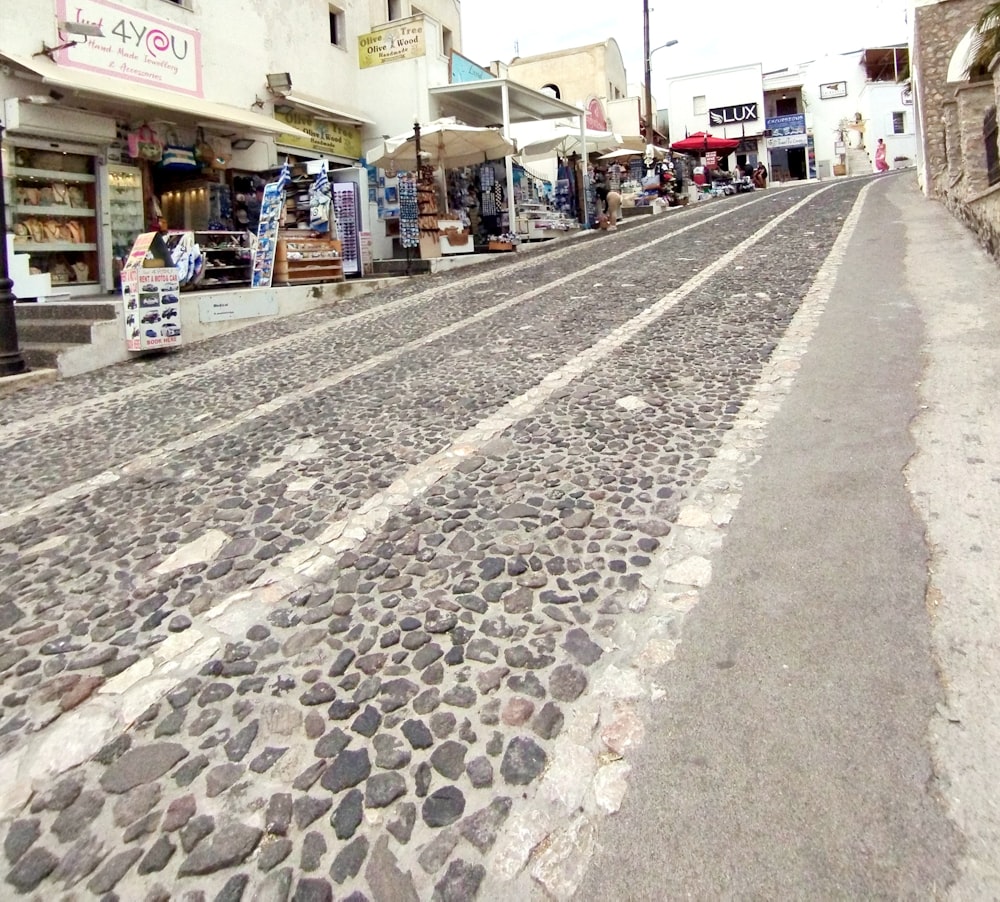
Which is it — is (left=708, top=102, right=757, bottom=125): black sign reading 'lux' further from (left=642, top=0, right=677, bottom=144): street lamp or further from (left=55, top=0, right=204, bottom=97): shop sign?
(left=55, top=0, right=204, bottom=97): shop sign

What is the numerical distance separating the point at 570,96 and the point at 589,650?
34.7 meters

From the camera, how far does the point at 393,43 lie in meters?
16.5

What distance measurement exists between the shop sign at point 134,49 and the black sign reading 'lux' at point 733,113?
38162 millimetres

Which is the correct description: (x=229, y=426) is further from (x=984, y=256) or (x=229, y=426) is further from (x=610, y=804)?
(x=984, y=256)

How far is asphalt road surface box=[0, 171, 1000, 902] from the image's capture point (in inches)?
69.2

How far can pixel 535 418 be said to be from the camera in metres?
4.89

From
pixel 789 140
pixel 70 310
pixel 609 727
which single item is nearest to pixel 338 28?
pixel 70 310

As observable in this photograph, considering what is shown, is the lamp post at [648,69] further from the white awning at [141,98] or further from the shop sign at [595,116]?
the white awning at [141,98]

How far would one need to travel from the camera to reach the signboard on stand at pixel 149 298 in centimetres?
858

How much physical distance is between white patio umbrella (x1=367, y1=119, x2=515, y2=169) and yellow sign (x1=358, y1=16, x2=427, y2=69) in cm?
245

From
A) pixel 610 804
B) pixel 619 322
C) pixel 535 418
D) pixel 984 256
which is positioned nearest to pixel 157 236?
pixel 619 322

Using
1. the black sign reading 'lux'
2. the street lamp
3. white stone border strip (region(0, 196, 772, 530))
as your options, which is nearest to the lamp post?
the street lamp

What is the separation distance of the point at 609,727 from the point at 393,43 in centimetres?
1789

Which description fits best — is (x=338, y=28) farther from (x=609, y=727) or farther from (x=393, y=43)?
(x=609, y=727)
